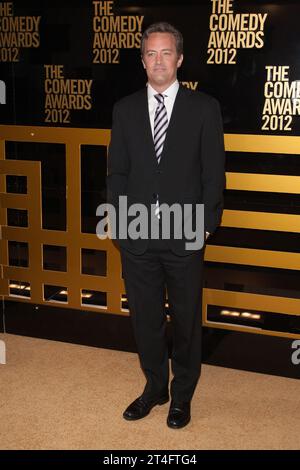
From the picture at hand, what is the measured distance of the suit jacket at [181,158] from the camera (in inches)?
94.6

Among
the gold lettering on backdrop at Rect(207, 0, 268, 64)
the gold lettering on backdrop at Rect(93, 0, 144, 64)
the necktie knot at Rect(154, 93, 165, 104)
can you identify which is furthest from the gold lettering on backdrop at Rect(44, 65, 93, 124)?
the necktie knot at Rect(154, 93, 165, 104)

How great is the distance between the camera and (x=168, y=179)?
7.97ft

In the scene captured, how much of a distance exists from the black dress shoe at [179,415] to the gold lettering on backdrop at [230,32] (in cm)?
158

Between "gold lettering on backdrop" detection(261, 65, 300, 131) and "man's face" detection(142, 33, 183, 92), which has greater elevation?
"man's face" detection(142, 33, 183, 92)

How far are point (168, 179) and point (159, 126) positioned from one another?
0.22 m

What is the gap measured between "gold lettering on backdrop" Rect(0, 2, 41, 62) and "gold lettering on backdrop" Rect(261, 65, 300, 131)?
4.05ft

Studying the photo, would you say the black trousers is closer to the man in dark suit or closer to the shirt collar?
the man in dark suit

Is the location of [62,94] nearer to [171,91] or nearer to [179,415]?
[171,91]

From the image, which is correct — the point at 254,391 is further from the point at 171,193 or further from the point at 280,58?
the point at 280,58

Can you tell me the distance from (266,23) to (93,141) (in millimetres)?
1038

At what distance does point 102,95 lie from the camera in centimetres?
311

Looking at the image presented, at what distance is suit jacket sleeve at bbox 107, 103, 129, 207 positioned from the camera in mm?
2506

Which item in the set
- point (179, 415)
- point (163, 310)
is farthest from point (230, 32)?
point (179, 415)
